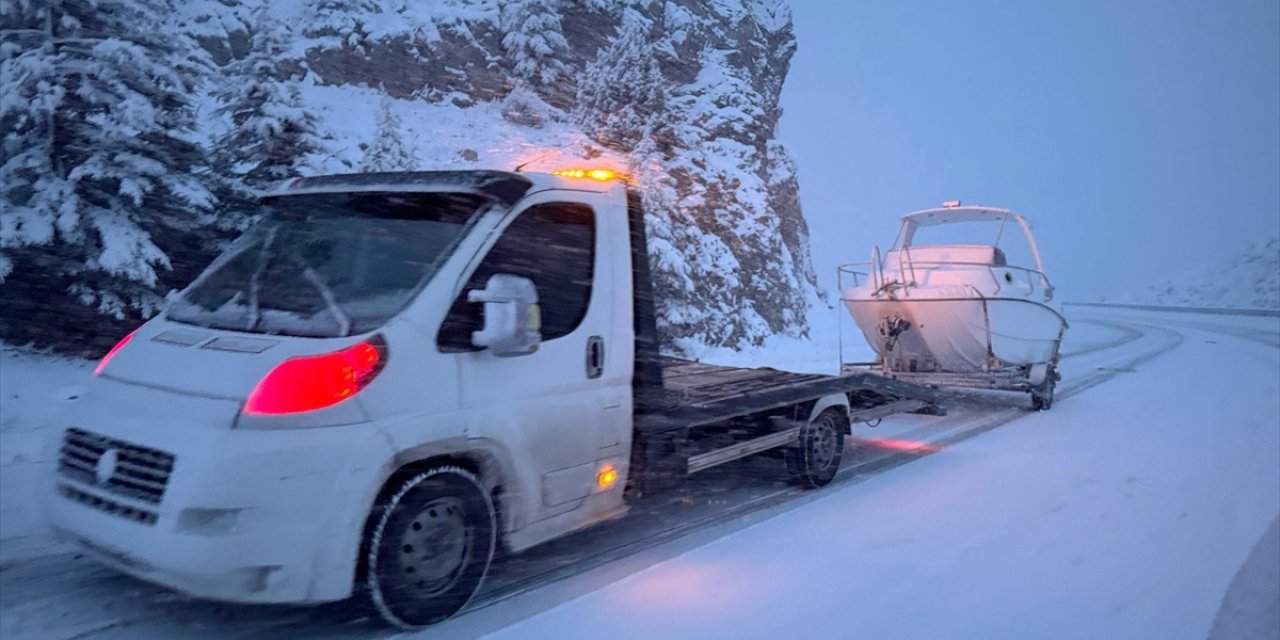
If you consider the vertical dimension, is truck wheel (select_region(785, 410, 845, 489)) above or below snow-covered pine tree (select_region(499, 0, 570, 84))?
below

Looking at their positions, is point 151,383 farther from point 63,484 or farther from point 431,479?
point 431,479

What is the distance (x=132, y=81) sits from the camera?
10.1m

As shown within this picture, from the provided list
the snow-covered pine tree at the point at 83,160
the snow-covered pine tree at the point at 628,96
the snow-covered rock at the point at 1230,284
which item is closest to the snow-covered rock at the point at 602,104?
the snow-covered pine tree at the point at 628,96

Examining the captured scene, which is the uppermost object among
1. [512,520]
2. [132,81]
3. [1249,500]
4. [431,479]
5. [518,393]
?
[132,81]

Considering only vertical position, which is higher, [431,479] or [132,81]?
[132,81]

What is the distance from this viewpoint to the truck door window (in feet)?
13.8

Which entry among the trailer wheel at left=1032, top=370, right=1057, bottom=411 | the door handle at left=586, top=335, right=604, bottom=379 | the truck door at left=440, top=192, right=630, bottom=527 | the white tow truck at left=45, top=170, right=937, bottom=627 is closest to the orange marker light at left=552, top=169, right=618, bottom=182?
the white tow truck at left=45, top=170, right=937, bottom=627

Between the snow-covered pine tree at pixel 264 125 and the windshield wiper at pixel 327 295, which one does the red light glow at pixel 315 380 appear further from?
the snow-covered pine tree at pixel 264 125

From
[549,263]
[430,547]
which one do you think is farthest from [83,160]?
[430,547]

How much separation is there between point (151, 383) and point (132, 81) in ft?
26.1

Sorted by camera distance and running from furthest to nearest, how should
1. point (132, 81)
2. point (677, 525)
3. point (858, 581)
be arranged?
point (132, 81)
point (677, 525)
point (858, 581)

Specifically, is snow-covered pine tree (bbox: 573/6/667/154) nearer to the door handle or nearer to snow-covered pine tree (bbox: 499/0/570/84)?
snow-covered pine tree (bbox: 499/0/570/84)

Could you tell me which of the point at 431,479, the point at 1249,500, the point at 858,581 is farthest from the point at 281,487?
the point at 1249,500

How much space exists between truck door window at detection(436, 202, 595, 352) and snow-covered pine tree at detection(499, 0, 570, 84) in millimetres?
25849
